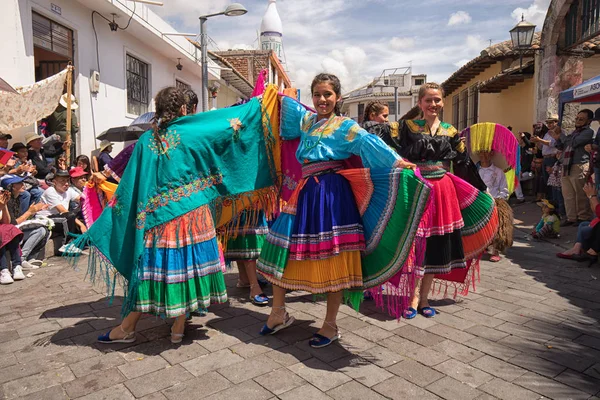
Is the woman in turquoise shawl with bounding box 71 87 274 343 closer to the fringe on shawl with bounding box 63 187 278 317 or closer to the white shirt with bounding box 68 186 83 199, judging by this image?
the fringe on shawl with bounding box 63 187 278 317

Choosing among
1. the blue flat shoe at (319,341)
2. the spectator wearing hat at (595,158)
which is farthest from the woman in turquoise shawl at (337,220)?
the spectator wearing hat at (595,158)

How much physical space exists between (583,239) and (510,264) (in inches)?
38.7

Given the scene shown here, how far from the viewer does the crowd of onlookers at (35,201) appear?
5.41 m

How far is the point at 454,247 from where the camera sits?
4.04 meters

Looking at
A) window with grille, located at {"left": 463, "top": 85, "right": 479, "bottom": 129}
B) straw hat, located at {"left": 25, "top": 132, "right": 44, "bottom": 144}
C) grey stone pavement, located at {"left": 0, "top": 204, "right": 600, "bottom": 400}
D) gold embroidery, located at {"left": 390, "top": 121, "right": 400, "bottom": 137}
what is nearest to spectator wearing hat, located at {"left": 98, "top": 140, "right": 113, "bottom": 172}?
straw hat, located at {"left": 25, "top": 132, "right": 44, "bottom": 144}

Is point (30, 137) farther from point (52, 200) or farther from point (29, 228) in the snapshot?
point (29, 228)

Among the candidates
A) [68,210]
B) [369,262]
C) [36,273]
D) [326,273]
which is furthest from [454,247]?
[68,210]

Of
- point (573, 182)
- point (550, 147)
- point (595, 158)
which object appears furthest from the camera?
point (550, 147)

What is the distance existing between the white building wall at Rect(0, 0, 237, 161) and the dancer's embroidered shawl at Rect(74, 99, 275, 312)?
17.7 ft

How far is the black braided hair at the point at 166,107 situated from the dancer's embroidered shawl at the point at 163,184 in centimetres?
4

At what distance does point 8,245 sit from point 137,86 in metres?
8.09

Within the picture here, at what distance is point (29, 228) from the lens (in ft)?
19.8

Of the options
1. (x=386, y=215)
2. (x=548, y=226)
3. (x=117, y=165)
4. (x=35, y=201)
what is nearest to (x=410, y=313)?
(x=386, y=215)

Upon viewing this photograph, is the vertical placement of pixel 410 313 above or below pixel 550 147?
below
